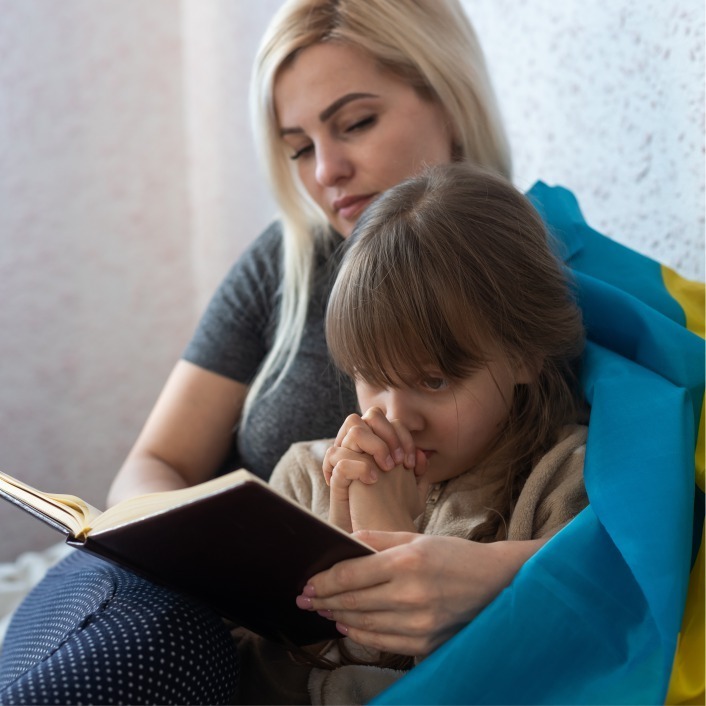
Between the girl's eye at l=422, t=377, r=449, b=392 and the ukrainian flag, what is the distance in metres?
0.15

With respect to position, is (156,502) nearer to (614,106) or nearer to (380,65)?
(380,65)

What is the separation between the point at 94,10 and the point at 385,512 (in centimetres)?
171

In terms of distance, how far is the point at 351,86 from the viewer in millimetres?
1206

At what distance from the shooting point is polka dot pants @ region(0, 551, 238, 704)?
30.1 inches

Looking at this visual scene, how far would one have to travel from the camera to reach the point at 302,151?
1312 mm

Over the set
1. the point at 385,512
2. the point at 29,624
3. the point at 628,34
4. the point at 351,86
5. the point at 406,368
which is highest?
the point at 628,34

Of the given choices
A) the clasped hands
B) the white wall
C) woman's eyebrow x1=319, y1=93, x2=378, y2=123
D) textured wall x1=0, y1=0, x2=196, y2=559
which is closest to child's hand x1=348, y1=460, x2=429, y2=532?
the clasped hands

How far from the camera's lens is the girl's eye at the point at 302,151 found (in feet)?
4.27

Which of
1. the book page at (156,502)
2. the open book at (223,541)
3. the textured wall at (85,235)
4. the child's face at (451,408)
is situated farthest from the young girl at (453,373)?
the textured wall at (85,235)

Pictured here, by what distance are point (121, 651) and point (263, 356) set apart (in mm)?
670

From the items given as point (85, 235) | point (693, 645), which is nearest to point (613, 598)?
point (693, 645)

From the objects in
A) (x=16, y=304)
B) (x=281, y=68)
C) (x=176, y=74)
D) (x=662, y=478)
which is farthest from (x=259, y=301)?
(x=176, y=74)

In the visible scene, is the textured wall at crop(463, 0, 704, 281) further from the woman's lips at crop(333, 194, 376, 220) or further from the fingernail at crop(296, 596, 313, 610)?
the fingernail at crop(296, 596, 313, 610)

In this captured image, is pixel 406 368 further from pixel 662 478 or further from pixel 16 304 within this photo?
pixel 16 304
